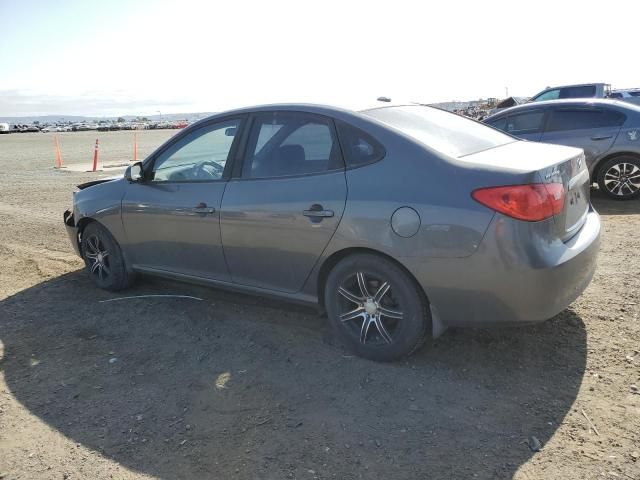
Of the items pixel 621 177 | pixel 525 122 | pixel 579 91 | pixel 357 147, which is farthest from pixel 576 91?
pixel 357 147

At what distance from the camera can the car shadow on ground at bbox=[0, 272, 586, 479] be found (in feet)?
9.04

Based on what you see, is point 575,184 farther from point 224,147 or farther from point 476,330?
point 224,147

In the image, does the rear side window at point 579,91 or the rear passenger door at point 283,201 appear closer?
the rear passenger door at point 283,201

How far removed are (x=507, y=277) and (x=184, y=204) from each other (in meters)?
2.53

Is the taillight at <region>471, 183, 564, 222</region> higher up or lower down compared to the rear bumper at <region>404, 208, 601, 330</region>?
higher up

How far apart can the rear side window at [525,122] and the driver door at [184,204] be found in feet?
20.6

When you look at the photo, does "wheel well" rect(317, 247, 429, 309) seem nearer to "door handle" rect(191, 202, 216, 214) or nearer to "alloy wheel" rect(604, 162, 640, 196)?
"door handle" rect(191, 202, 216, 214)

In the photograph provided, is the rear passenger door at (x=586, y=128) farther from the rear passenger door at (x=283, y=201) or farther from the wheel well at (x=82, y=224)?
the wheel well at (x=82, y=224)

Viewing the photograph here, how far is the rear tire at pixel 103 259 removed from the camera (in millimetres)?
5121

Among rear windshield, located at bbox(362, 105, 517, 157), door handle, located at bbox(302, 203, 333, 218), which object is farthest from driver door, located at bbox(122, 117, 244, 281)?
rear windshield, located at bbox(362, 105, 517, 157)

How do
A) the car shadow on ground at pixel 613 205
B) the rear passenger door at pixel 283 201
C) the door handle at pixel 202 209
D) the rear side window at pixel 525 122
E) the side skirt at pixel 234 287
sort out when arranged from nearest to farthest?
the rear passenger door at pixel 283 201 < the side skirt at pixel 234 287 < the door handle at pixel 202 209 < the car shadow on ground at pixel 613 205 < the rear side window at pixel 525 122

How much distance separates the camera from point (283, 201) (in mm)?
3734

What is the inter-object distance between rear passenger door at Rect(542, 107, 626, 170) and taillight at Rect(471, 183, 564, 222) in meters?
5.97

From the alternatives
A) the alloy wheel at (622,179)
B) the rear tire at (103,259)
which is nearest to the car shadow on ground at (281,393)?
the rear tire at (103,259)
